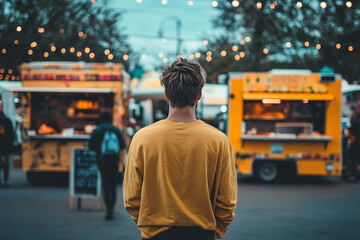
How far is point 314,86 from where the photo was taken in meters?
11.6

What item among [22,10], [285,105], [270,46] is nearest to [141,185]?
[285,105]

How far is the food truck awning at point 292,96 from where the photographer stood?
1152 cm

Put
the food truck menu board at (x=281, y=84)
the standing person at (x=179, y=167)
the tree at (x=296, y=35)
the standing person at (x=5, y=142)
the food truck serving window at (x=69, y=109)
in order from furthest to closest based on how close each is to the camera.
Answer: the tree at (x=296, y=35) → the food truck serving window at (x=69, y=109) → the food truck menu board at (x=281, y=84) → the standing person at (x=5, y=142) → the standing person at (x=179, y=167)

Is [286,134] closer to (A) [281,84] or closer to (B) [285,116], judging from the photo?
(B) [285,116]

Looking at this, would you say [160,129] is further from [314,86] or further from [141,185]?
[314,86]

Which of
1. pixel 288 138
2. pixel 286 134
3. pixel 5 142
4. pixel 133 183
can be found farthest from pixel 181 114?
pixel 286 134

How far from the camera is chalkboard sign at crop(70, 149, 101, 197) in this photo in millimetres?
8062

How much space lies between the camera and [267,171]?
1214 centimetres

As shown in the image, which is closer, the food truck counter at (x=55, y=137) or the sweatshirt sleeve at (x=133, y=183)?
the sweatshirt sleeve at (x=133, y=183)

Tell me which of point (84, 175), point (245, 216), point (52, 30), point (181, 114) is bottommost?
point (245, 216)

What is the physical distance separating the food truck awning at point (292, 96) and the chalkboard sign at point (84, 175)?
4934 mm

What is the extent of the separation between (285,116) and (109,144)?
7234 millimetres

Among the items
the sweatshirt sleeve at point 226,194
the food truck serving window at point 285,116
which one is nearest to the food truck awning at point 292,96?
the food truck serving window at point 285,116

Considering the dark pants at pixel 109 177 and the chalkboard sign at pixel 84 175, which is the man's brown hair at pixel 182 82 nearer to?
the dark pants at pixel 109 177
